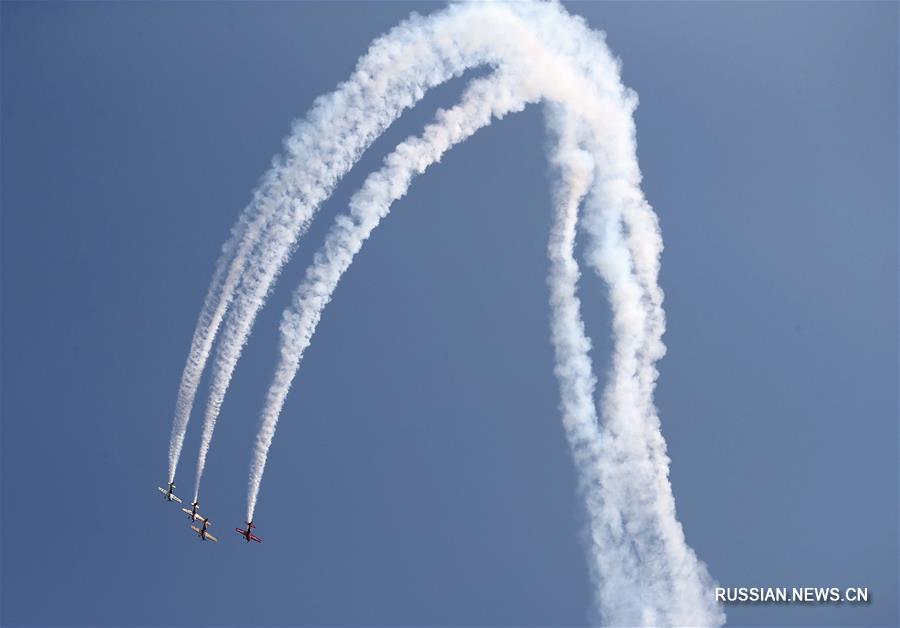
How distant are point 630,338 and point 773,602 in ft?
38.1

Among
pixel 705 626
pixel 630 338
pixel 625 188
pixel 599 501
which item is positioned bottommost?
pixel 705 626

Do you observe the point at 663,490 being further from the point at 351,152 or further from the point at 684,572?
the point at 351,152

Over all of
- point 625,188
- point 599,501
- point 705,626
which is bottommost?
point 705,626

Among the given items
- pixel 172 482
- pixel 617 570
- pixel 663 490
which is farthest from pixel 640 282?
pixel 172 482

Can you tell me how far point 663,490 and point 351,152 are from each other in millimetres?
15236

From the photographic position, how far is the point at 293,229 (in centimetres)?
3225

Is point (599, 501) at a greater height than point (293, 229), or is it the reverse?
point (293, 229)

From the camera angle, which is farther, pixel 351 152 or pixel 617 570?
pixel 617 570

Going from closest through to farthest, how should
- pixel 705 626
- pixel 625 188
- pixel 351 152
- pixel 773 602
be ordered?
1. pixel 351 152
2. pixel 625 188
3. pixel 705 626
4. pixel 773 602

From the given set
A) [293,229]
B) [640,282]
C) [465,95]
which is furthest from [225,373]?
[640,282]

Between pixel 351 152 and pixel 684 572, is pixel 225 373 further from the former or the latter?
pixel 684 572

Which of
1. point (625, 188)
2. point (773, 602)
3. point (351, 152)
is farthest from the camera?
point (773, 602)

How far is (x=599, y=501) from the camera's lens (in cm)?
3628

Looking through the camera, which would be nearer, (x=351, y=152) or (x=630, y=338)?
(x=351, y=152)
